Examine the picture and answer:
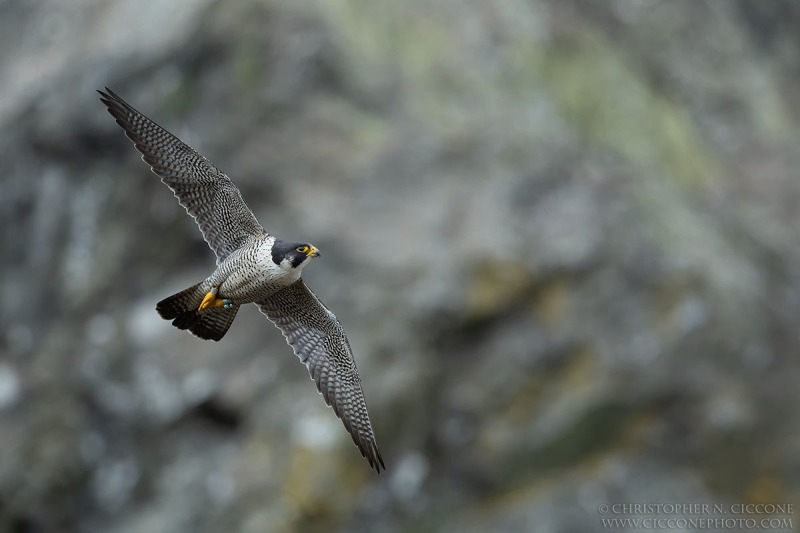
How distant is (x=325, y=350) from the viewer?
24.0 feet

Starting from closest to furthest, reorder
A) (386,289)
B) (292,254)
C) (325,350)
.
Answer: (292,254) → (325,350) → (386,289)

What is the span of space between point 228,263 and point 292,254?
0.44 metres

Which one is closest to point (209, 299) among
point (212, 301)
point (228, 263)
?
point (212, 301)

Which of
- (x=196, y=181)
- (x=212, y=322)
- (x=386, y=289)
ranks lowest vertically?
(x=386, y=289)

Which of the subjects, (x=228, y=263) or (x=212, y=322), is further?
(x=212, y=322)

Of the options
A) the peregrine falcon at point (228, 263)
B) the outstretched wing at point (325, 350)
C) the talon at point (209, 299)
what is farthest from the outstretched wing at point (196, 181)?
the outstretched wing at point (325, 350)

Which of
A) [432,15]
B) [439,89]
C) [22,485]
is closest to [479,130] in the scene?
[439,89]

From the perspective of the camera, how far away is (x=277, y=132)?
11.6 m

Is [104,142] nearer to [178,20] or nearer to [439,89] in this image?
[178,20]

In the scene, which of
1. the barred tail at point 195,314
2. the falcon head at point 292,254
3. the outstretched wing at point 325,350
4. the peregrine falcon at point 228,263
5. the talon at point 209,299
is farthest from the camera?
the outstretched wing at point 325,350

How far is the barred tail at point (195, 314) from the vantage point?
265 inches

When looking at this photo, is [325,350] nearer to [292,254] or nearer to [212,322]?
[212,322]

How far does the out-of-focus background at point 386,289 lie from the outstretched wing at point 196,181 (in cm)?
389

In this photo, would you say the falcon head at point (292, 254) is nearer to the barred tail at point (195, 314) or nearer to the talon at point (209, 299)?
the talon at point (209, 299)
